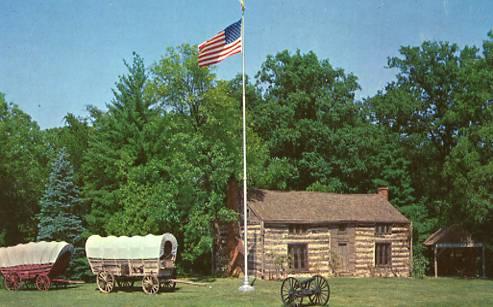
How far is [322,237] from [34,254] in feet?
65.7

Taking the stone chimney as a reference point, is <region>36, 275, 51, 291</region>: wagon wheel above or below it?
below

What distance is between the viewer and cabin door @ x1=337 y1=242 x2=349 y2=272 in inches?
1833

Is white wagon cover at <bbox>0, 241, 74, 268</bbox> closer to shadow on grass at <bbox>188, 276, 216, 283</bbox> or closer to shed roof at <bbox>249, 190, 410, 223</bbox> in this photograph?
shadow on grass at <bbox>188, 276, 216, 283</bbox>

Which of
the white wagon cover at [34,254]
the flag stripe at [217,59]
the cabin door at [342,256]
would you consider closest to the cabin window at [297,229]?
the cabin door at [342,256]

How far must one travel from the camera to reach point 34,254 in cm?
3581

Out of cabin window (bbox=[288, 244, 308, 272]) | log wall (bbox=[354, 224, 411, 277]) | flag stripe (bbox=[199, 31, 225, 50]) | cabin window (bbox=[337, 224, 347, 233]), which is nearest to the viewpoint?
flag stripe (bbox=[199, 31, 225, 50])

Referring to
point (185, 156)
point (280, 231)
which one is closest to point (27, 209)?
point (185, 156)

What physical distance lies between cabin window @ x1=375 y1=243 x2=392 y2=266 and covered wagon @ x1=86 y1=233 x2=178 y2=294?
19.2 m

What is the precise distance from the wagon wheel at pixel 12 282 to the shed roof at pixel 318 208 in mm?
15793

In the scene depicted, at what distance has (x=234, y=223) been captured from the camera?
4634cm

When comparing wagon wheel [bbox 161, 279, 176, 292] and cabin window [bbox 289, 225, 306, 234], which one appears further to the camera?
cabin window [bbox 289, 225, 306, 234]

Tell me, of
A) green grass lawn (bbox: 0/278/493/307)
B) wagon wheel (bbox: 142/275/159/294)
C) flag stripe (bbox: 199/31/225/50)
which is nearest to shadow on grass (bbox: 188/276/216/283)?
green grass lawn (bbox: 0/278/493/307)

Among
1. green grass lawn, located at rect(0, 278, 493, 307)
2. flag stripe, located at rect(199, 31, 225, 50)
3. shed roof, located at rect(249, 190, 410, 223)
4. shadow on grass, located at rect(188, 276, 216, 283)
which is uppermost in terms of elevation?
flag stripe, located at rect(199, 31, 225, 50)

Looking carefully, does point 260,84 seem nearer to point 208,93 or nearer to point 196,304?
point 208,93
